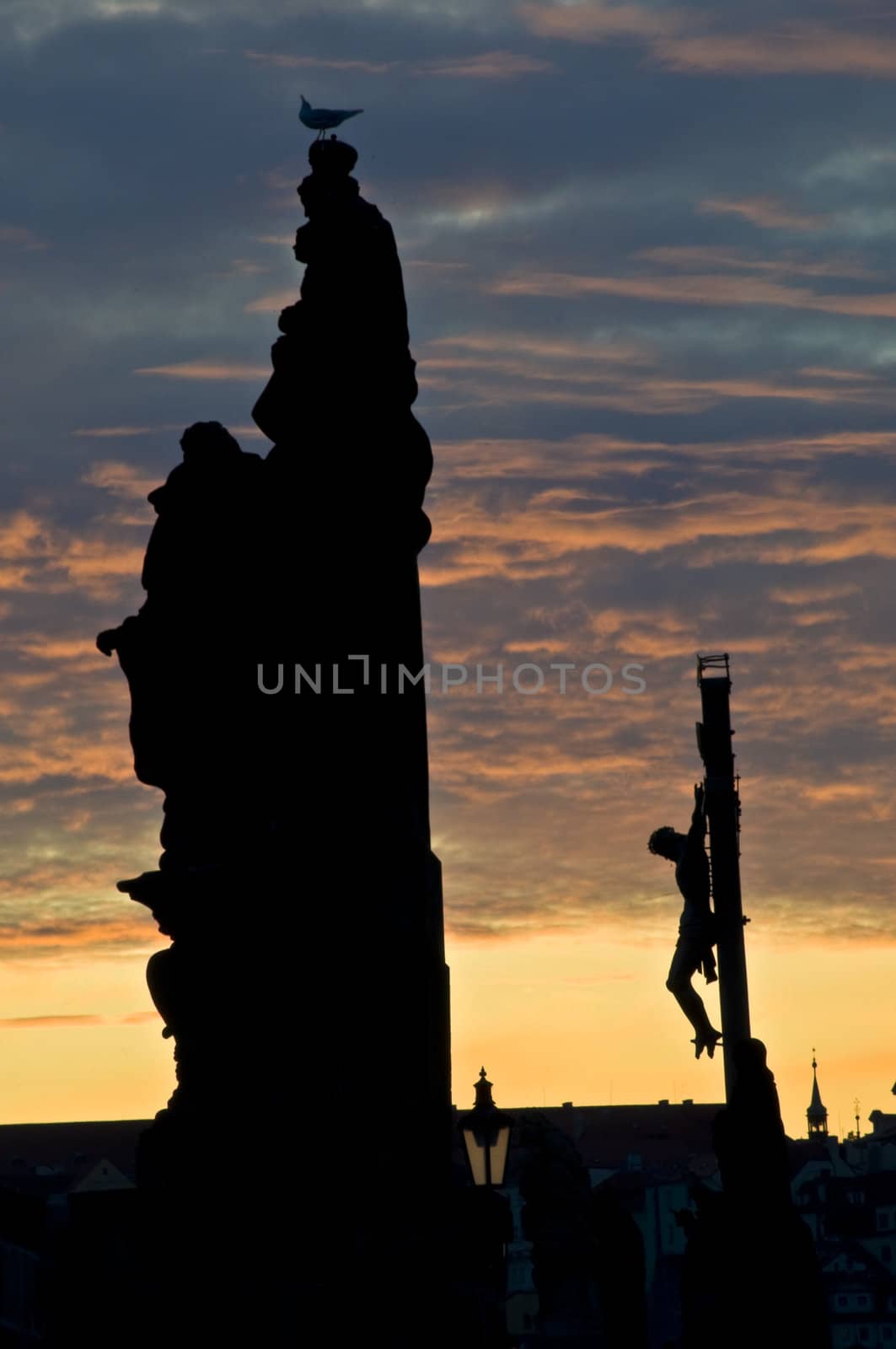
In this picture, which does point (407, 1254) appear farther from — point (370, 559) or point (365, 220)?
point (365, 220)

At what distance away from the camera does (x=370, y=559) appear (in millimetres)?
12570

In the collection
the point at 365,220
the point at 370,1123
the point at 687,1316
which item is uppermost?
the point at 365,220

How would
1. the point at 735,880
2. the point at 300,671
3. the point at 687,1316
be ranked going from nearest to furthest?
1. the point at 687,1316
2. the point at 300,671
3. the point at 735,880

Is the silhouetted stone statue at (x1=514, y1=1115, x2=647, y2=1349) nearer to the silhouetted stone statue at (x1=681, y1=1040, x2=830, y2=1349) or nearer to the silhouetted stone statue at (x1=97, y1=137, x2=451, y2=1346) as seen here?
the silhouetted stone statue at (x1=97, y1=137, x2=451, y2=1346)

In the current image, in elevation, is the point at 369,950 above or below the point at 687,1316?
above

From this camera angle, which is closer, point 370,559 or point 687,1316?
point 687,1316

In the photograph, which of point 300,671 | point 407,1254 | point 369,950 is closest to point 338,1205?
point 407,1254

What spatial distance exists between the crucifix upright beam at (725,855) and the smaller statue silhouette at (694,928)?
57 mm

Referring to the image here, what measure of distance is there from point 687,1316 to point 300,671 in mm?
3314

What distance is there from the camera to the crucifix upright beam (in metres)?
13.9

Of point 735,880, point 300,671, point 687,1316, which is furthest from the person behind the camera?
point 735,880

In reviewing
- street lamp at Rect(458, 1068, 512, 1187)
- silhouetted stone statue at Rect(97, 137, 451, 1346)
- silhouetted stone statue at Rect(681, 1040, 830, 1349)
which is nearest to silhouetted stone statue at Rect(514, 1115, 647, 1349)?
street lamp at Rect(458, 1068, 512, 1187)

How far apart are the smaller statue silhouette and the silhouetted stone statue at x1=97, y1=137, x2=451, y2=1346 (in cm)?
199

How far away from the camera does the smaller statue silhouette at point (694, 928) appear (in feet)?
46.1
